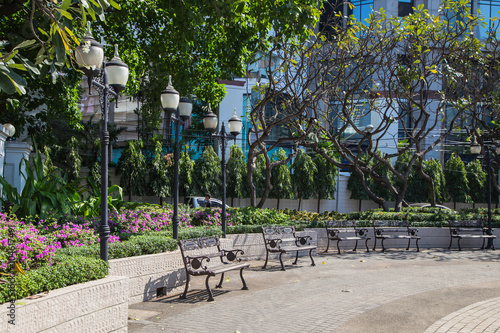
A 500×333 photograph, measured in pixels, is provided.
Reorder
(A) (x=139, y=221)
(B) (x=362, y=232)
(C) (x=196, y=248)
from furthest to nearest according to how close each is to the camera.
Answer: (B) (x=362, y=232)
(A) (x=139, y=221)
(C) (x=196, y=248)

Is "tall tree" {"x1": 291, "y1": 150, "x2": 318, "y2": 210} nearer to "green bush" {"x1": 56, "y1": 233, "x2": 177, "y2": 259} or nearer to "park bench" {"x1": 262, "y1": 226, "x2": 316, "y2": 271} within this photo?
"park bench" {"x1": 262, "y1": 226, "x2": 316, "y2": 271}

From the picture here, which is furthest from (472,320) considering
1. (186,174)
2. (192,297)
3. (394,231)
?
(186,174)

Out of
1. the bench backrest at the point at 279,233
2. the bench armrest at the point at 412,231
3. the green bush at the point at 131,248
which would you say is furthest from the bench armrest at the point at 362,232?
the green bush at the point at 131,248

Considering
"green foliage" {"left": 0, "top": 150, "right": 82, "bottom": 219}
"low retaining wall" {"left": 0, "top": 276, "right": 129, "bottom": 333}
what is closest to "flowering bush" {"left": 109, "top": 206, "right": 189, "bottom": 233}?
"green foliage" {"left": 0, "top": 150, "right": 82, "bottom": 219}

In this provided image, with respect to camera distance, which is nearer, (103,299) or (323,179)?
(103,299)

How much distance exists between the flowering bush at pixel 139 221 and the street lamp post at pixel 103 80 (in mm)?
4314

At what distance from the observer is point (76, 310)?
5582mm

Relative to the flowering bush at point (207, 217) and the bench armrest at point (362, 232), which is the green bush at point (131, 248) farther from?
the bench armrest at point (362, 232)

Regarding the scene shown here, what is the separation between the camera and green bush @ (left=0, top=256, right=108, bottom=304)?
508cm

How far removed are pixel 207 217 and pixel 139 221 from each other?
280cm

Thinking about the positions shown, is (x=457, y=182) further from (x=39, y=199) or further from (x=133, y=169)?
(x=39, y=199)

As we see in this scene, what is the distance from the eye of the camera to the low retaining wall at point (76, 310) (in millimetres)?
4822

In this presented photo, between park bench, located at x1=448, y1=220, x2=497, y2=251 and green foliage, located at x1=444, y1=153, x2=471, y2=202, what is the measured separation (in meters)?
16.2

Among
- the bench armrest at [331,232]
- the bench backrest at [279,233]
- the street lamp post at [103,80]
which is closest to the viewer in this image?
the street lamp post at [103,80]
